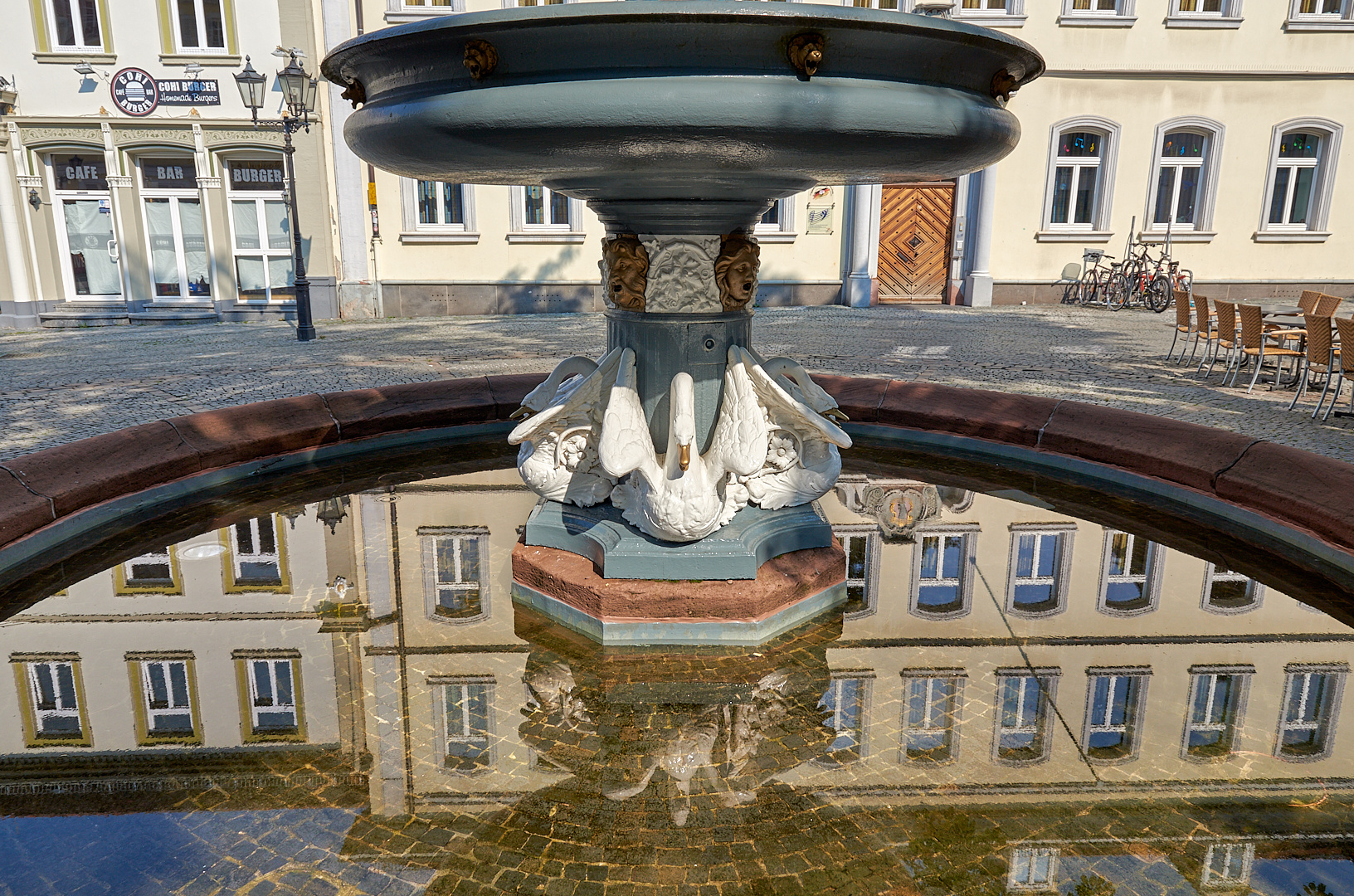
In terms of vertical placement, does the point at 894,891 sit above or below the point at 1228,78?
below

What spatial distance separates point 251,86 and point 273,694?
13.6m

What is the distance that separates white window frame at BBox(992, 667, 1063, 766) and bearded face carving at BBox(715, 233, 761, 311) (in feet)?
5.88

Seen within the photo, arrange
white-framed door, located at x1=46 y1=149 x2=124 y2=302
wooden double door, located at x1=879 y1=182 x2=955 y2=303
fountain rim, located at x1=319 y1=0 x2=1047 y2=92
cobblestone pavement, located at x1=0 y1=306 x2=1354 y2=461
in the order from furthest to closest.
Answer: wooden double door, located at x1=879 y1=182 x2=955 y2=303
white-framed door, located at x1=46 y1=149 x2=124 y2=302
cobblestone pavement, located at x1=0 y1=306 x2=1354 y2=461
fountain rim, located at x1=319 y1=0 x2=1047 y2=92

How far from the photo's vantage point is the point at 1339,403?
27.3 feet

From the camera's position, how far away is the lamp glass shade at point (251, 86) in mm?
13445

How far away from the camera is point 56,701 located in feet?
9.55

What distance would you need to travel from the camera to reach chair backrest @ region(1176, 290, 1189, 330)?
422 inches

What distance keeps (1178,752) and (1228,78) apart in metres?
19.0

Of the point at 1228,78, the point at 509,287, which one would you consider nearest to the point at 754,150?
the point at 509,287

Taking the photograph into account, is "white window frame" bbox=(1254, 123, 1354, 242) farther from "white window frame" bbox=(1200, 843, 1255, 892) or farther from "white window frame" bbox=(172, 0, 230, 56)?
"white window frame" bbox=(172, 0, 230, 56)

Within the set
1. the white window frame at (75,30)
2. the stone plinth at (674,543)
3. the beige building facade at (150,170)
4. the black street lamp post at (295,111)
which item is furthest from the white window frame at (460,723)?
the white window frame at (75,30)

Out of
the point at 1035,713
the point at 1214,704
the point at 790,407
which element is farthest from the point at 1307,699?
the point at 790,407

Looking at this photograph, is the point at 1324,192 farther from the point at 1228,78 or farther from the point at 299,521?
the point at 299,521

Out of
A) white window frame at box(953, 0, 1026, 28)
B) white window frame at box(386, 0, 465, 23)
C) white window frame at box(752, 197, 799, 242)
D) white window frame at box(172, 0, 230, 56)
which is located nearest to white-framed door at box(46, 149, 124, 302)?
white window frame at box(172, 0, 230, 56)
